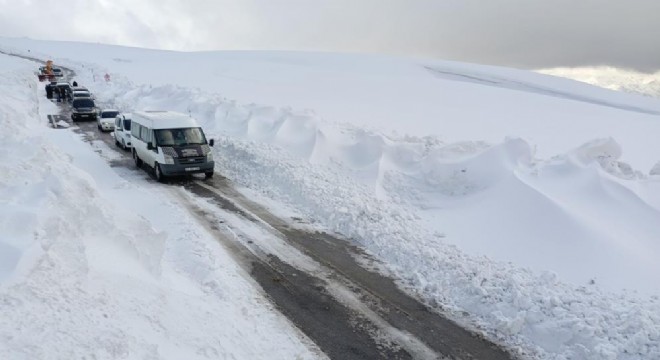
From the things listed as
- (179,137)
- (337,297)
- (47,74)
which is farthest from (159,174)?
(47,74)

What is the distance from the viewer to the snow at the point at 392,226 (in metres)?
6.89

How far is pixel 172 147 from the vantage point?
17.2 m

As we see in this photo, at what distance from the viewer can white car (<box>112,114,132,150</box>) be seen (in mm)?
21125

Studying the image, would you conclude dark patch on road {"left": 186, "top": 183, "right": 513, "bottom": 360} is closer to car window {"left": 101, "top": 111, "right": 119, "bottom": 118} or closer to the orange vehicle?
car window {"left": 101, "top": 111, "right": 119, "bottom": 118}

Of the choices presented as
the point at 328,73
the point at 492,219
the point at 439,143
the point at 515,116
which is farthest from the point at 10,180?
the point at 328,73

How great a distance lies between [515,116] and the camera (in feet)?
111

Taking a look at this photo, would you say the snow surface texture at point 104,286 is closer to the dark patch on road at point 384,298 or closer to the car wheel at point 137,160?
the dark patch on road at point 384,298

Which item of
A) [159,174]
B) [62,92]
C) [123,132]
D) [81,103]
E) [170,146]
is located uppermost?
[170,146]

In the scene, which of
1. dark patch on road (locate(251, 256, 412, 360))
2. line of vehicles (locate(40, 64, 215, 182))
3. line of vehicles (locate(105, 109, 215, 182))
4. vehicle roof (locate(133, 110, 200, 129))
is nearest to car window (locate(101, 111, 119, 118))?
line of vehicles (locate(40, 64, 215, 182))

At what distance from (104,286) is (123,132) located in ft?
54.0

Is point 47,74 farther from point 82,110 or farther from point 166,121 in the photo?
point 166,121

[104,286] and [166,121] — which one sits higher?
[166,121]

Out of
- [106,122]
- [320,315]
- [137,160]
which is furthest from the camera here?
[106,122]

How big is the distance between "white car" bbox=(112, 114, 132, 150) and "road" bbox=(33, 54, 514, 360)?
8.65 meters
